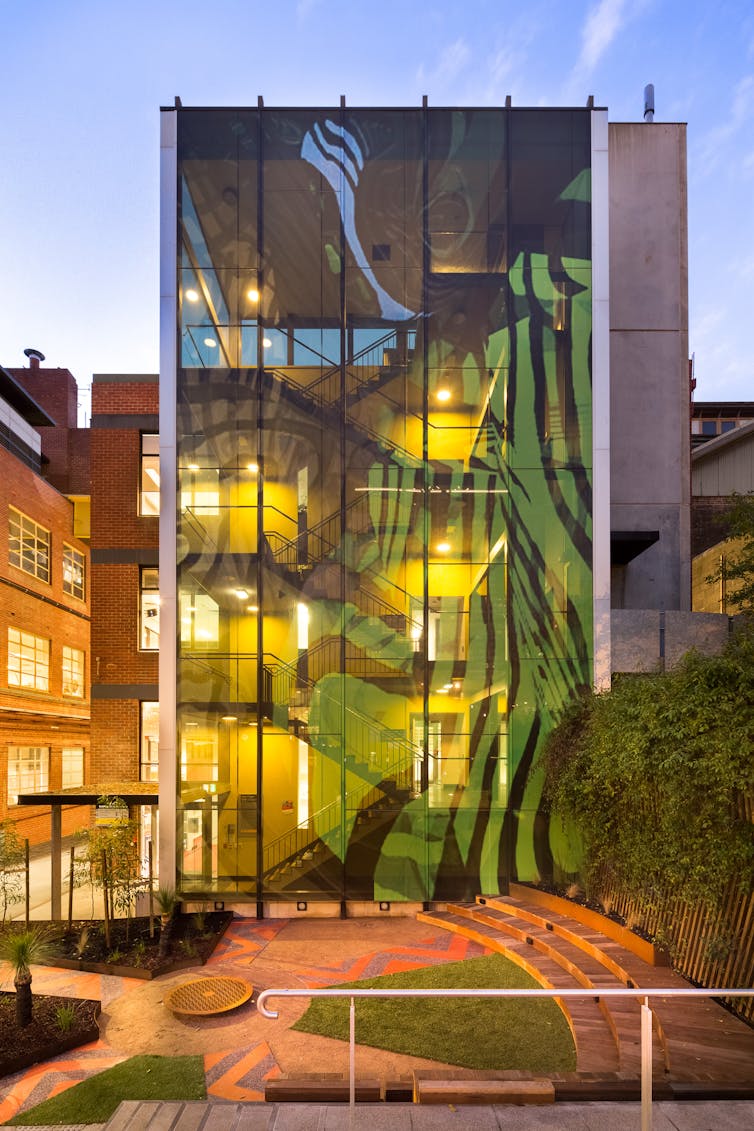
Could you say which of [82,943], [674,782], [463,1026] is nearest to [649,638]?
Answer: [674,782]

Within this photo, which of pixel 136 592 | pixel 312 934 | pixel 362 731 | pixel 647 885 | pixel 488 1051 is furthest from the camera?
pixel 136 592

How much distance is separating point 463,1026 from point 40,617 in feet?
57.8

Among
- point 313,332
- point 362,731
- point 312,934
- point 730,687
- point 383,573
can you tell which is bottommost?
point 312,934

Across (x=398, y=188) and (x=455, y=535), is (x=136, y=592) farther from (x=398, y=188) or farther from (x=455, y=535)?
(x=398, y=188)

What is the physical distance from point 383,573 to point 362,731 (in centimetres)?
287

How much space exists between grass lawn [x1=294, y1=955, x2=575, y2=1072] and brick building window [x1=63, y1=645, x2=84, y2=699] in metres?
17.1

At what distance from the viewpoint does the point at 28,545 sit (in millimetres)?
19703

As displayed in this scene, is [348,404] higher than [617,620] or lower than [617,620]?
higher

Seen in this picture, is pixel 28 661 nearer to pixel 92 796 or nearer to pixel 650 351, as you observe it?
pixel 92 796

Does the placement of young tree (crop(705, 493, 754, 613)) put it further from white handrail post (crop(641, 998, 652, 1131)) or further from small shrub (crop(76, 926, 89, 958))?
small shrub (crop(76, 926, 89, 958))

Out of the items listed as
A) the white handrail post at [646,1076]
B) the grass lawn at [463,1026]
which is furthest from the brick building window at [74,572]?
the white handrail post at [646,1076]

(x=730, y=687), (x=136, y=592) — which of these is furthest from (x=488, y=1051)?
(x=136, y=592)

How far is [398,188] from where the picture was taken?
40.3ft

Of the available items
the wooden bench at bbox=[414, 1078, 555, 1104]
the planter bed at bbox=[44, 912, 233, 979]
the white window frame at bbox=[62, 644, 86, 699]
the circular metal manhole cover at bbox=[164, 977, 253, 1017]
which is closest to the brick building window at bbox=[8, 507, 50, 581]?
the white window frame at bbox=[62, 644, 86, 699]
